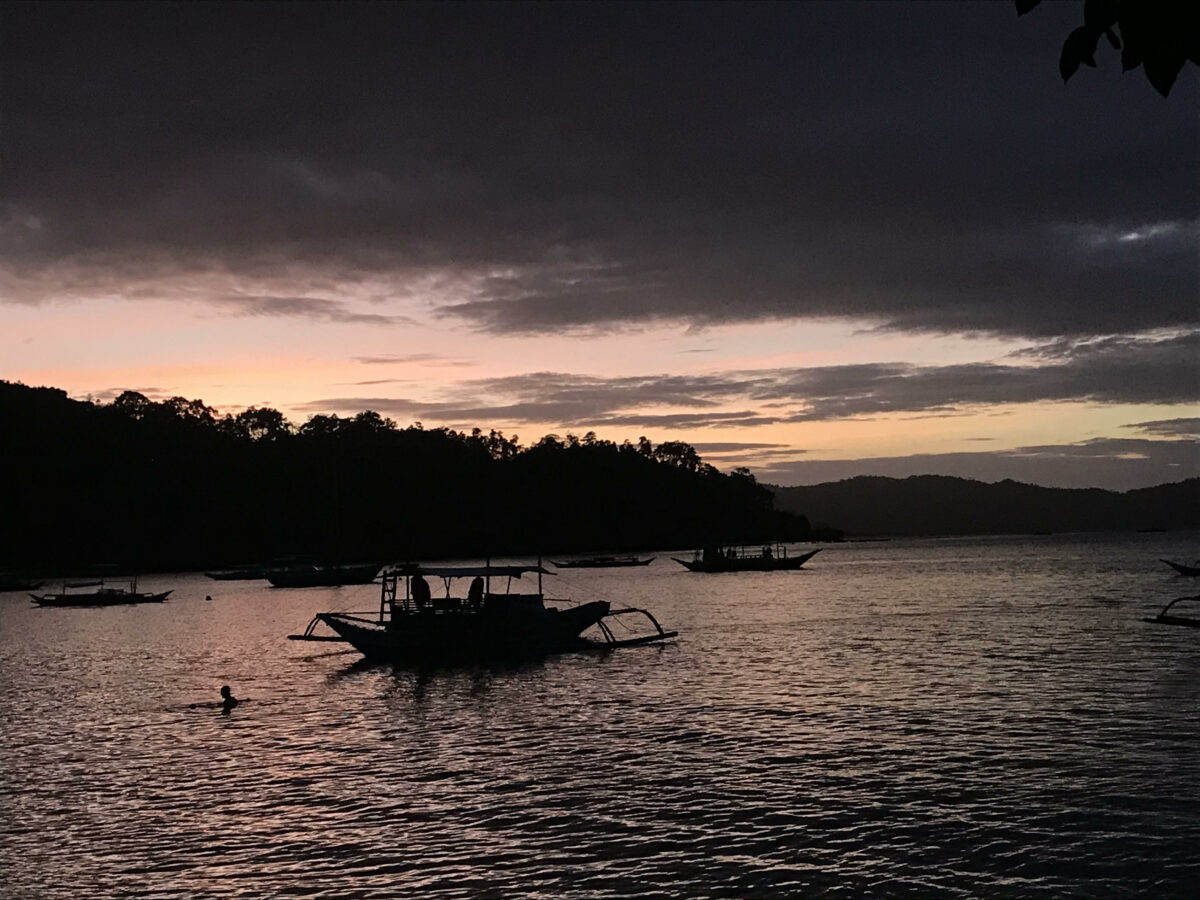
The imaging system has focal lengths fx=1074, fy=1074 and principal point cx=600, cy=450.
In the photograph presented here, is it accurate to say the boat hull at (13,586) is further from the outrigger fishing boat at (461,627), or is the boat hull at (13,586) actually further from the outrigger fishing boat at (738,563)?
the outrigger fishing boat at (461,627)

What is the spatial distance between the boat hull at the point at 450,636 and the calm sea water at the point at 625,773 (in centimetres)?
165

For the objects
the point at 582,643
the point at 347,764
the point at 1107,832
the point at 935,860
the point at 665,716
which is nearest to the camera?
the point at 935,860

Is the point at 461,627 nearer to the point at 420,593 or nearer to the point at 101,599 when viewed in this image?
the point at 420,593

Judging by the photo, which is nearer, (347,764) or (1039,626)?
(347,764)

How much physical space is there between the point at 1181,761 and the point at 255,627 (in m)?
62.2

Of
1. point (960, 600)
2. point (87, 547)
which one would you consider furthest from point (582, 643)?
point (87, 547)

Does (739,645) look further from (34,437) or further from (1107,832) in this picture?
(34,437)

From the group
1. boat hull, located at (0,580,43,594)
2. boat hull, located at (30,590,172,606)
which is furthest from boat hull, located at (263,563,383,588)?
boat hull, located at (0,580,43,594)

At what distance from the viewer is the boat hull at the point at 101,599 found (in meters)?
101

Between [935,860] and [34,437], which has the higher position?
[34,437]

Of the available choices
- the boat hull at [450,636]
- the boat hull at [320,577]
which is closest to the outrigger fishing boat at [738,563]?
the boat hull at [320,577]

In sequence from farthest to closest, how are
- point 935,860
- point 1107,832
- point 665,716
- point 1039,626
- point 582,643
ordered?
point 1039,626 < point 582,643 < point 665,716 < point 1107,832 < point 935,860

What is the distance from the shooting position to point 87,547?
17762cm

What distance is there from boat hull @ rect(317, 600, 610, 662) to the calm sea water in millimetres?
1646
